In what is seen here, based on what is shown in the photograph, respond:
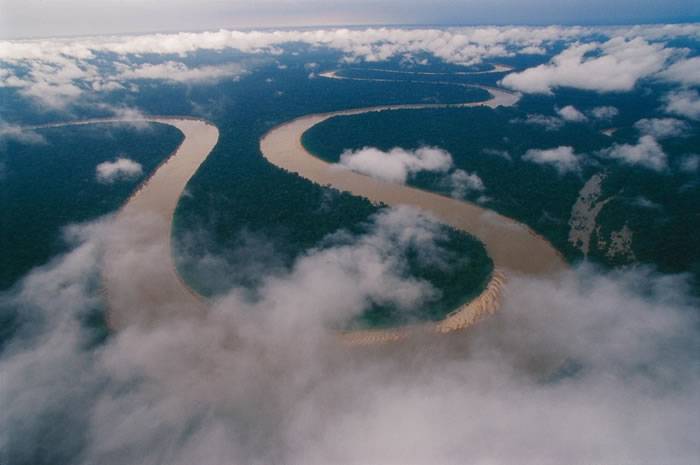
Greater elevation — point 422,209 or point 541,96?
point 541,96

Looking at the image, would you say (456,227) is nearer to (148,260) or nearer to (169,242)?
(169,242)

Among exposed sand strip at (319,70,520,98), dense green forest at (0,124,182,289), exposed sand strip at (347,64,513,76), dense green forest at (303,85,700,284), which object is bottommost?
dense green forest at (0,124,182,289)

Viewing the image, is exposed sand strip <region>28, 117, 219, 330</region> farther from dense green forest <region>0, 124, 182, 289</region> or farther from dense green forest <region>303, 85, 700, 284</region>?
dense green forest <region>303, 85, 700, 284</region>

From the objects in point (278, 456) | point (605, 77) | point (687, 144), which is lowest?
point (278, 456)

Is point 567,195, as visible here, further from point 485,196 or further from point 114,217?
point 114,217

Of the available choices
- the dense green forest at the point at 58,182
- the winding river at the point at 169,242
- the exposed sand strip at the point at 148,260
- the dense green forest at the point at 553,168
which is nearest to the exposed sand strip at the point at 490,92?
the dense green forest at the point at 553,168

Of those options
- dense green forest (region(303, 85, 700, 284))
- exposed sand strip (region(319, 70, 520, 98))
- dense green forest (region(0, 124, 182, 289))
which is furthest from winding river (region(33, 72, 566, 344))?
exposed sand strip (region(319, 70, 520, 98))

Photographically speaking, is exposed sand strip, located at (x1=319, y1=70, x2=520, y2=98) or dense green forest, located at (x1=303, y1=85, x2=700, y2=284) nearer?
dense green forest, located at (x1=303, y1=85, x2=700, y2=284)

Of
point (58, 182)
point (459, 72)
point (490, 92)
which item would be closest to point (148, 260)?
point (58, 182)

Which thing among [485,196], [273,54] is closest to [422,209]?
[485,196]
